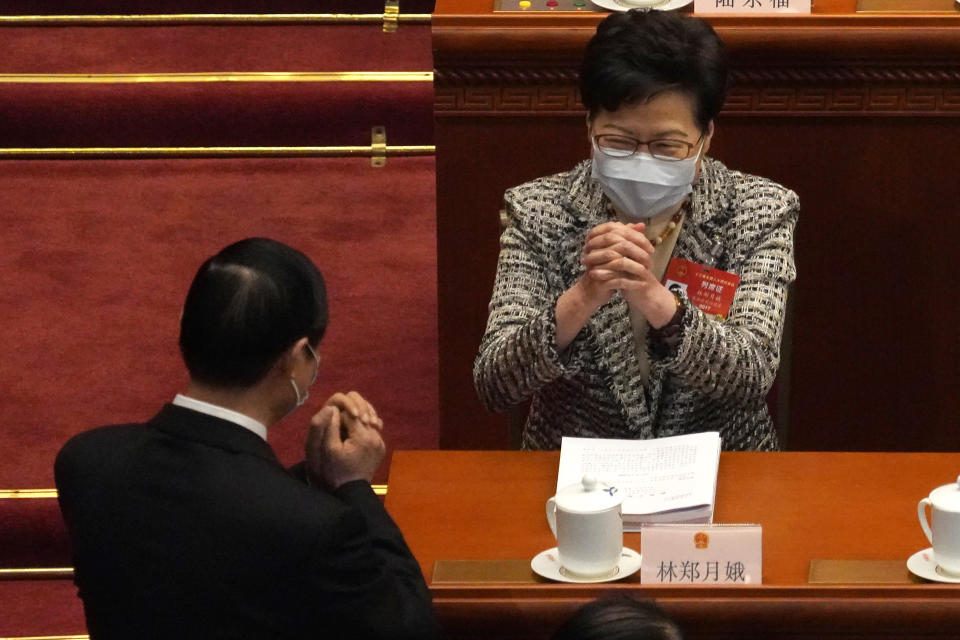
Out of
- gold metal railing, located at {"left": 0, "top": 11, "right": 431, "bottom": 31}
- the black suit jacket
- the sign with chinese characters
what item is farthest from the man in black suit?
gold metal railing, located at {"left": 0, "top": 11, "right": 431, "bottom": 31}

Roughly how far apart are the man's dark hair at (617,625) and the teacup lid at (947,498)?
1.28 ft

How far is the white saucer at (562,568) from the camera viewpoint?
57.5 inches

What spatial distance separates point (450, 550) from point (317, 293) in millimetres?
295

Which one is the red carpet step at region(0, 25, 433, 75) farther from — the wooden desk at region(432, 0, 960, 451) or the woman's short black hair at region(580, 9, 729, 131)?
the woman's short black hair at region(580, 9, 729, 131)

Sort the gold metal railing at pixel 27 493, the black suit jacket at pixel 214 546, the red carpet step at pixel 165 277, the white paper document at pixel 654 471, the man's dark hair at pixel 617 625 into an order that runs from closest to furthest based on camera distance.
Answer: the man's dark hair at pixel 617 625
the black suit jacket at pixel 214 546
the white paper document at pixel 654 471
the gold metal railing at pixel 27 493
the red carpet step at pixel 165 277

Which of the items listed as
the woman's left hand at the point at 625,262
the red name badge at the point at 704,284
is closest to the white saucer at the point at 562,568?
the woman's left hand at the point at 625,262

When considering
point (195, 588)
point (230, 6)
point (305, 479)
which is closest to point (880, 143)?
point (305, 479)

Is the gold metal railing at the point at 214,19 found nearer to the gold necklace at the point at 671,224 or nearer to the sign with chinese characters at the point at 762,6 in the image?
the sign with chinese characters at the point at 762,6

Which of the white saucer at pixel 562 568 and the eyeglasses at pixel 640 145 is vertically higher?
the eyeglasses at pixel 640 145

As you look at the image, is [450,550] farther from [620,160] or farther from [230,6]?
[230,6]

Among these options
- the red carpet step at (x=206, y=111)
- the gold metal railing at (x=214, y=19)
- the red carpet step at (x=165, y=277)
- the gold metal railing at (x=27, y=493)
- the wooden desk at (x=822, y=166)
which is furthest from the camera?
the gold metal railing at (x=214, y=19)

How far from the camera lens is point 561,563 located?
149 centimetres

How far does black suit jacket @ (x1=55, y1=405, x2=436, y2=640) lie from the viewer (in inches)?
50.8

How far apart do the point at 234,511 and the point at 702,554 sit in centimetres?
40
